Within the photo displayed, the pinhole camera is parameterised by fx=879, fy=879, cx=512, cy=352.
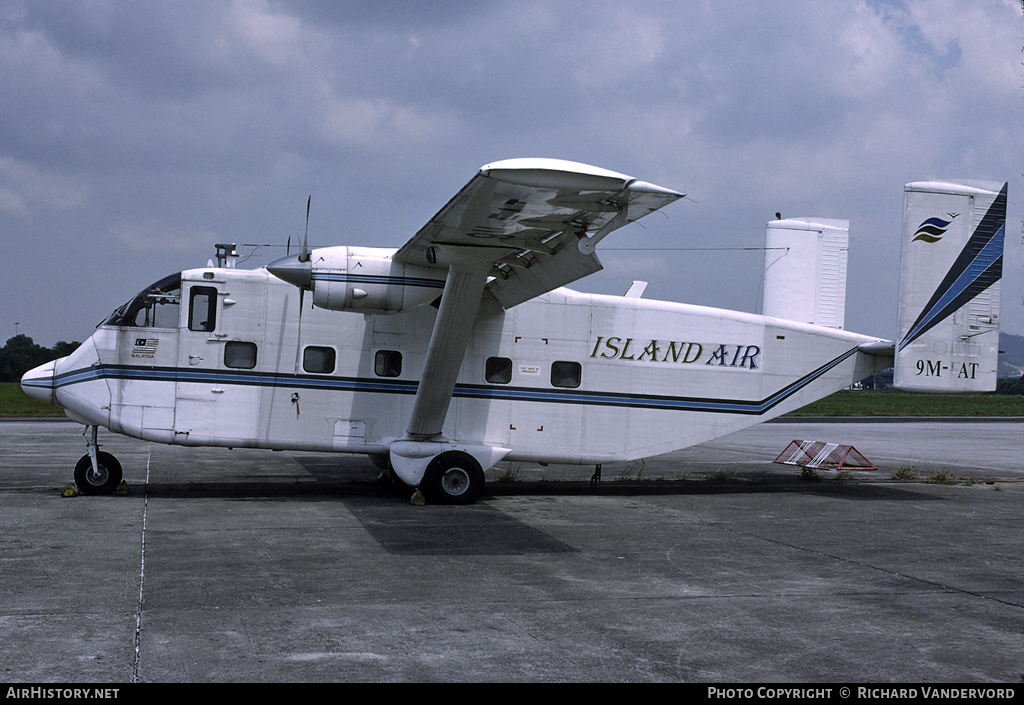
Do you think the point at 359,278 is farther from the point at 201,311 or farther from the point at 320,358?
the point at 201,311

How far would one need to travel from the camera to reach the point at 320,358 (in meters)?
13.4

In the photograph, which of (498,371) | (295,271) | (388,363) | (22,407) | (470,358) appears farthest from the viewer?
(22,407)

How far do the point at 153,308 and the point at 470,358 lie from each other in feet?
15.6

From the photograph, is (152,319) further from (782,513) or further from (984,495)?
(984,495)

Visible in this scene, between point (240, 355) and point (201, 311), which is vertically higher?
point (201, 311)

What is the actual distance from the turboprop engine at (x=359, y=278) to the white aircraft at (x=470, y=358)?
1.0 inches

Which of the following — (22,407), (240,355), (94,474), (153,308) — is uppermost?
(153,308)

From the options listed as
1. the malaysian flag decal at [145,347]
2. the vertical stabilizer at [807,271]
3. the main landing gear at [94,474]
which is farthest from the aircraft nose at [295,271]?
the vertical stabilizer at [807,271]

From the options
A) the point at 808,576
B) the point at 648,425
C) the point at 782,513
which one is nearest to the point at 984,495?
the point at 782,513

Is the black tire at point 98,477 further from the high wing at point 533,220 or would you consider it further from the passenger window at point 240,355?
the high wing at point 533,220

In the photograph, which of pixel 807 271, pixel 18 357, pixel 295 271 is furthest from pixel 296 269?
pixel 18 357

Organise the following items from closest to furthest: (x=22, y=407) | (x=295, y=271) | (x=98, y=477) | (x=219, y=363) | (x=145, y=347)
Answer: (x=295, y=271) → (x=98, y=477) → (x=145, y=347) → (x=219, y=363) → (x=22, y=407)

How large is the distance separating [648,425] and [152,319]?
7.82 m

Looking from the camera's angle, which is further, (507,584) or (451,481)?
(451,481)
